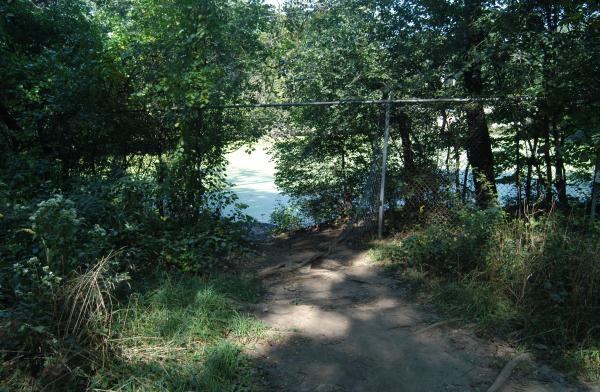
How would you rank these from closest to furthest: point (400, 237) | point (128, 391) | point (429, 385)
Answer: point (128, 391)
point (429, 385)
point (400, 237)

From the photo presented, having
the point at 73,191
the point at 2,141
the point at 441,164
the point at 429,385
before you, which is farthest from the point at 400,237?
the point at 2,141

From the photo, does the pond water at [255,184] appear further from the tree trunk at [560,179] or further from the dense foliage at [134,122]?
the tree trunk at [560,179]

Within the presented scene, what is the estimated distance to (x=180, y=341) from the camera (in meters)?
3.63

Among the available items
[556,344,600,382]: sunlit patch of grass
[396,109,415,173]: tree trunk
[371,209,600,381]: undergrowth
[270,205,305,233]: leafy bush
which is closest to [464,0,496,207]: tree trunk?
[396,109,415,173]: tree trunk

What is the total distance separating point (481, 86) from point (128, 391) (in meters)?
6.64

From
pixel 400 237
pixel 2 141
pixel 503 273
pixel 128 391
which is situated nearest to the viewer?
pixel 128 391

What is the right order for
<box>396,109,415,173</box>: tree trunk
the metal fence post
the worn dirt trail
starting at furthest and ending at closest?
<box>396,109,415,173</box>: tree trunk → the metal fence post → the worn dirt trail

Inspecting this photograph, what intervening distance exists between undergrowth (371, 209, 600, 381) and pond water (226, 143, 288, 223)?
4.51m

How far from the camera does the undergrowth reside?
3.76 metres

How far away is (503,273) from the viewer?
4.50 meters

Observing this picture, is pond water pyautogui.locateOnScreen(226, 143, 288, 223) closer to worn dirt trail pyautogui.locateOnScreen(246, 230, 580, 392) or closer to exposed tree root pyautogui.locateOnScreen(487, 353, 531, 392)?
worn dirt trail pyautogui.locateOnScreen(246, 230, 580, 392)

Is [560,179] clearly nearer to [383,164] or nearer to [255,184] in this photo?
[383,164]

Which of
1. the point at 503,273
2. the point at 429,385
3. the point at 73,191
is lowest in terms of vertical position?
the point at 429,385

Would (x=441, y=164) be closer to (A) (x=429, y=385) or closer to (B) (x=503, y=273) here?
(B) (x=503, y=273)
